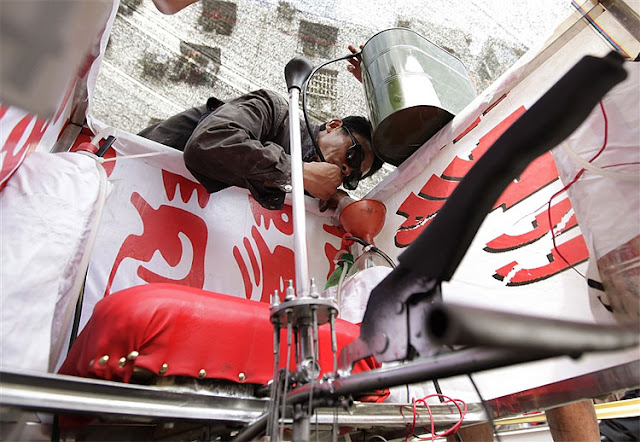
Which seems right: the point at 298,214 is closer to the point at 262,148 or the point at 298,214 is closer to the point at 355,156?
the point at 262,148

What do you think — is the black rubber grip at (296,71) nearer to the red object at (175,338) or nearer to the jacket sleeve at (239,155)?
the jacket sleeve at (239,155)

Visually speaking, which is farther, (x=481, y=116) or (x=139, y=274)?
(x=481, y=116)

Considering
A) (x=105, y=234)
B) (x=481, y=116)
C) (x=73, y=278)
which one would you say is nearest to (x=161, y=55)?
(x=105, y=234)

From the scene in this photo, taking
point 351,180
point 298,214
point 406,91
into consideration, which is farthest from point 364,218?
point 298,214

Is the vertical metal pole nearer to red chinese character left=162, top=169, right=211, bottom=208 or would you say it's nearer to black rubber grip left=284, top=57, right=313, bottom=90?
black rubber grip left=284, top=57, right=313, bottom=90

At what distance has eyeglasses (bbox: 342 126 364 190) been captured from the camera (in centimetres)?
183

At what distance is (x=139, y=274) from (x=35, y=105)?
1.11m

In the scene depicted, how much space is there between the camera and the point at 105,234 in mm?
1381

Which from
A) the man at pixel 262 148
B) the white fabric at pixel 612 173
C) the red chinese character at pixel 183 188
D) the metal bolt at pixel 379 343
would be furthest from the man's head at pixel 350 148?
the metal bolt at pixel 379 343

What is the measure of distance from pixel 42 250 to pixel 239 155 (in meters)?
0.72

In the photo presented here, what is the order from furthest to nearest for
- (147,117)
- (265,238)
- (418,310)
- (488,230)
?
(147,117) < (265,238) < (488,230) < (418,310)

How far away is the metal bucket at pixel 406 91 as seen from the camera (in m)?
1.70

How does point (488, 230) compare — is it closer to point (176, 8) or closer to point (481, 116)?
point (481, 116)

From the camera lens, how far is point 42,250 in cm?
77
